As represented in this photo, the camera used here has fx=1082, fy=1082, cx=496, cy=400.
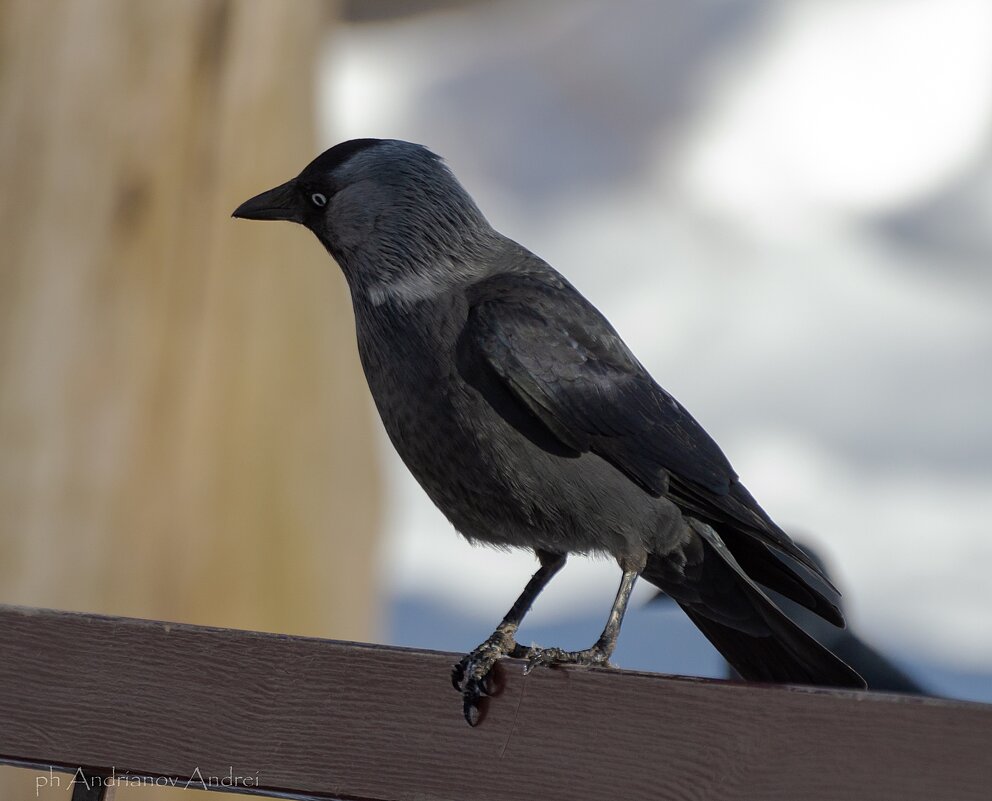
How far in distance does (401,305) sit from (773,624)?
1.61ft

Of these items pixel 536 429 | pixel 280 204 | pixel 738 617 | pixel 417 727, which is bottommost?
pixel 417 727

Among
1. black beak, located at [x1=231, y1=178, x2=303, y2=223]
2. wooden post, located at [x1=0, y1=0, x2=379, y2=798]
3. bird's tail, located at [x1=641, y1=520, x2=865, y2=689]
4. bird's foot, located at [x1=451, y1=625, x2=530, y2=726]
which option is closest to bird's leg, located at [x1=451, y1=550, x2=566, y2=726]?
bird's foot, located at [x1=451, y1=625, x2=530, y2=726]

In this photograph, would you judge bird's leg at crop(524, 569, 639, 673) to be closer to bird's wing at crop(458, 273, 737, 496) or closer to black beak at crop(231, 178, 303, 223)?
bird's wing at crop(458, 273, 737, 496)

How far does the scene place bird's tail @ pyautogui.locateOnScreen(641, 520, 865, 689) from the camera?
1.07 metres

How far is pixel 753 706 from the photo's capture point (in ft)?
2.55

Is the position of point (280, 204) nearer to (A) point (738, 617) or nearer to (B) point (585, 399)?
(B) point (585, 399)

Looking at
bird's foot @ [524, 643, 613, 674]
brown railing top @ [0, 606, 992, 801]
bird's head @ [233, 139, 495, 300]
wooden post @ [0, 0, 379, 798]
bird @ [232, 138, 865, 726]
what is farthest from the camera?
wooden post @ [0, 0, 379, 798]

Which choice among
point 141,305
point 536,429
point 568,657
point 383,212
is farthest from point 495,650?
point 141,305

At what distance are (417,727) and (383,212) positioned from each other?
22.0 inches

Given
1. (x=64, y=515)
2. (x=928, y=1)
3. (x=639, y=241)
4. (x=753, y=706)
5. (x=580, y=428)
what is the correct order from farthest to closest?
(x=639, y=241) → (x=928, y=1) → (x=64, y=515) → (x=580, y=428) → (x=753, y=706)

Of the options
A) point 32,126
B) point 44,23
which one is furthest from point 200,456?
point 44,23

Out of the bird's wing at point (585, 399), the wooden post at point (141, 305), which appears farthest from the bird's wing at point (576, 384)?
the wooden post at point (141, 305)

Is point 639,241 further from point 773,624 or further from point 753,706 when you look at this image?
point 753,706

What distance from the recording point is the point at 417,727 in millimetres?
835
